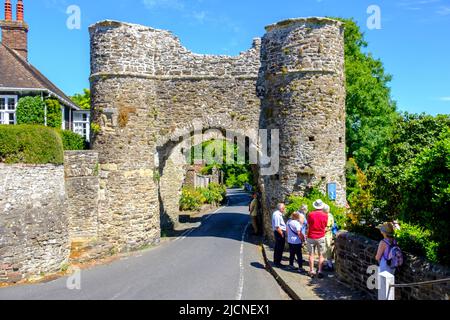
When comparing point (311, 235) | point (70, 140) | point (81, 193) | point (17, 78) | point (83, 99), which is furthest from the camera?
point (83, 99)

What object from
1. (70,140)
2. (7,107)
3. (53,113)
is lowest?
(70,140)

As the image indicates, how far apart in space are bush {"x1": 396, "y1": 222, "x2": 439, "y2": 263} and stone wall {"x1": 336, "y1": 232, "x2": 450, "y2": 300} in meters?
0.22

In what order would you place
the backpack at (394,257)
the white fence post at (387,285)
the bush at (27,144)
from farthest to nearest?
the bush at (27,144), the backpack at (394,257), the white fence post at (387,285)

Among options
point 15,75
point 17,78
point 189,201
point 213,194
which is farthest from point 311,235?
point 213,194

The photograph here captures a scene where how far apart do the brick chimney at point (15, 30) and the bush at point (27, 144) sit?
47.1 ft

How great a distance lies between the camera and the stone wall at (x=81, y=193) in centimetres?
1608

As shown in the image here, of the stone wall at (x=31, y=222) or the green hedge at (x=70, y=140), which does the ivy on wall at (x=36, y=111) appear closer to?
the green hedge at (x=70, y=140)

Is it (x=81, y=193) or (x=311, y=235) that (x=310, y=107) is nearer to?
(x=311, y=235)

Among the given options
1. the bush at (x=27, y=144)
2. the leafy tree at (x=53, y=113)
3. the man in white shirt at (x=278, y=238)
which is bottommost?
the man in white shirt at (x=278, y=238)

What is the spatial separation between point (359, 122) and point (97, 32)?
15.7 meters

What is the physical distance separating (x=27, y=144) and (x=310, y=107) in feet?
31.2

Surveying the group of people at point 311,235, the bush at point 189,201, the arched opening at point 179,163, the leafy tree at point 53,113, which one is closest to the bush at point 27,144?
the arched opening at point 179,163

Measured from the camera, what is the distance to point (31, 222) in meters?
13.3

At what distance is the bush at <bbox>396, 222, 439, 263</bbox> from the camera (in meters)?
7.35
